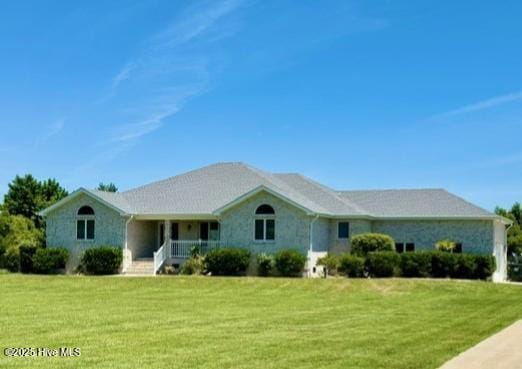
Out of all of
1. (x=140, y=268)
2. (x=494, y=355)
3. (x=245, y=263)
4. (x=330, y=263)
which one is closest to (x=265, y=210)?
(x=245, y=263)

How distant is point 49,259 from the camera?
4325 centimetres

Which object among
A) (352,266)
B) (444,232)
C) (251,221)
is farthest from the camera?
(444,232)

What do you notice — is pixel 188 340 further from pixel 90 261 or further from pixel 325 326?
pixel 90 261

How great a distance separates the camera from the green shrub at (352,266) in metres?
38.9

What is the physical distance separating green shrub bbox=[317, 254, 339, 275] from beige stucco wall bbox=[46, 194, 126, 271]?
1116 centimetres

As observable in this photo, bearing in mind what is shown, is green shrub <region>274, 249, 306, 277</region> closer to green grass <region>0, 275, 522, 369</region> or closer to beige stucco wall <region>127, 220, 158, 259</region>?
green grass <region>0, 275, 522, 369</region>

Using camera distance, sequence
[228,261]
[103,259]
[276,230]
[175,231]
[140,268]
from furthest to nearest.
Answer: [175,231] < [140,268] < [103,259] < [276,230] < [228,261]

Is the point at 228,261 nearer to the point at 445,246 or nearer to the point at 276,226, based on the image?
the point at 276,226

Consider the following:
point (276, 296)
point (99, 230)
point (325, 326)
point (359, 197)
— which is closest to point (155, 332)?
point (325, 326)

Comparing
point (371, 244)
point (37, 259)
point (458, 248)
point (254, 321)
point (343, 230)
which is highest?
point (343, 230)

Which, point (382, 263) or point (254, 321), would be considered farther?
point (382, 263)

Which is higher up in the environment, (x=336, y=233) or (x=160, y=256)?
(x=336, y=233)

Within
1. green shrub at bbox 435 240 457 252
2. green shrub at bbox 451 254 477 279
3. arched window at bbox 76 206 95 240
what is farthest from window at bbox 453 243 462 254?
arched window at bbox 76 206 95 240

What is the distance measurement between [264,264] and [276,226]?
2.20 m
